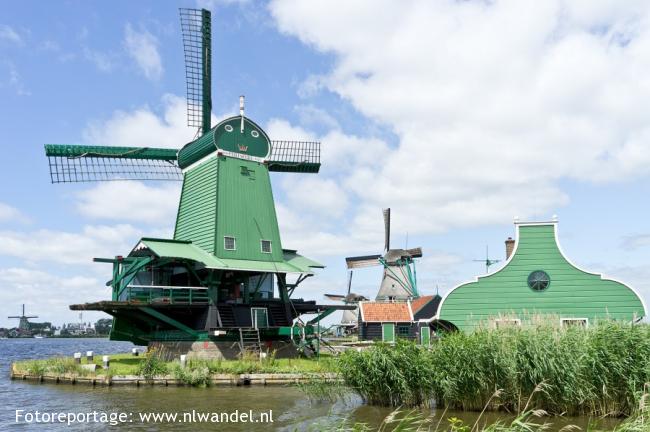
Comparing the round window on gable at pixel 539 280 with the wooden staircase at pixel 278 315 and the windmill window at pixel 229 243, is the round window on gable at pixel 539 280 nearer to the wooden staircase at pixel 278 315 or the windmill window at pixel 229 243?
the wooden staircase at pixel 278 315

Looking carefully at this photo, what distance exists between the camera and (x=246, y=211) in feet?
101

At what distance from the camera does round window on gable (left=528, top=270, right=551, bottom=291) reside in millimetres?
23359

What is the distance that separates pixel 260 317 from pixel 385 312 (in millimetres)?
12508

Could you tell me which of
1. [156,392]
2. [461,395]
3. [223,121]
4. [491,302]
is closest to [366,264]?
[223,121]

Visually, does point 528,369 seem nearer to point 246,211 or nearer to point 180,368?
point 180,368

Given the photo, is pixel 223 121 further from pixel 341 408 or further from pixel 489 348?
pixel 489 348

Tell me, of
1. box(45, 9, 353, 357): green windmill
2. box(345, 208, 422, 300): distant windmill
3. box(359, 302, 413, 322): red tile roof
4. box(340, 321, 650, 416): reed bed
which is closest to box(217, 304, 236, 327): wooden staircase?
box(45, 9, 353, 357): green windmill

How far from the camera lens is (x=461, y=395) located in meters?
14.8

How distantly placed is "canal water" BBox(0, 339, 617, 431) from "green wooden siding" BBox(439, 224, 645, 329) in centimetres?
779

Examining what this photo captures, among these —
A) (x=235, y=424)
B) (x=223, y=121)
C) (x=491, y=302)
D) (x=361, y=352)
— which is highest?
(x=223, y=121)

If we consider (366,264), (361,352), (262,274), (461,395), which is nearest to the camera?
(461,395)

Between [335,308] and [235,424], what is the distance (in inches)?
686

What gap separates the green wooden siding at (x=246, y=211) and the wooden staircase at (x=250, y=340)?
369 centimetres

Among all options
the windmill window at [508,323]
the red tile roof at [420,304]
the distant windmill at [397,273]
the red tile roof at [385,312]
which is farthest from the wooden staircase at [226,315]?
the distant windmill at [397,273]
